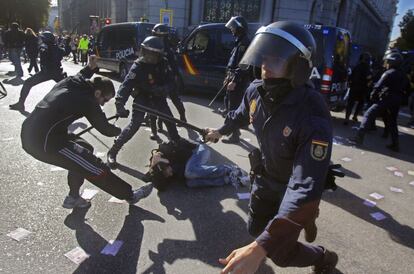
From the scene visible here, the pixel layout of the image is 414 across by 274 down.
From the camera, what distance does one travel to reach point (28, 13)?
42.0 metres

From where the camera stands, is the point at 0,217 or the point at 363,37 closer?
the point at 0,217

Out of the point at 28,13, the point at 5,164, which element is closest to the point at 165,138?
the point at 5,164

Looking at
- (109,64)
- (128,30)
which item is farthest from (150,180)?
(109,64)

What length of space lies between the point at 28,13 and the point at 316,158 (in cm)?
4813

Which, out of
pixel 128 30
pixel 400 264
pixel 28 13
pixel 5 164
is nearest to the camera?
pixel 400 264

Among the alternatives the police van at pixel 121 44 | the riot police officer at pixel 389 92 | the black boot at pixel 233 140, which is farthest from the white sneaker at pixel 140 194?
the police van at pixel 121 44

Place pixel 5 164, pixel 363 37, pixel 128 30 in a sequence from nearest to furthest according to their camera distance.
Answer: pixel 5 164
pixel 128 30
pixel 363 37

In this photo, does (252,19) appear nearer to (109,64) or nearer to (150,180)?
(109,64)

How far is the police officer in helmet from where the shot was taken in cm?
149

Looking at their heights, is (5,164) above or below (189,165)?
below

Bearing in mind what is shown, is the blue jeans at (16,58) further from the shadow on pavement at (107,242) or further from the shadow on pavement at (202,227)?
the shadow on pavement at (107,242)

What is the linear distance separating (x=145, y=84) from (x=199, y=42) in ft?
17.7

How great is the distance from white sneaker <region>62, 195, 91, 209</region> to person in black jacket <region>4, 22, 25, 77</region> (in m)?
10.8

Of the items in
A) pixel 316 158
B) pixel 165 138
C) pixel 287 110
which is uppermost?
pixel 287 110
